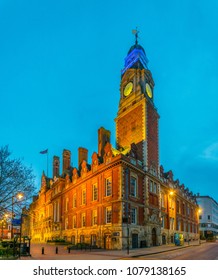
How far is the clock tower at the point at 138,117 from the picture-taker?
4600 cm

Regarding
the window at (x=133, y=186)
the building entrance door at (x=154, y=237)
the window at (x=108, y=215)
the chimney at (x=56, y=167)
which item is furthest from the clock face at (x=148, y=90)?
the chimney at (x=56, y=167)

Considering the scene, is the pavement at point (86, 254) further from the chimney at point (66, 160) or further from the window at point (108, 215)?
the chimney at point (66, 160)

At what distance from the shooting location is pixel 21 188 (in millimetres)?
27938

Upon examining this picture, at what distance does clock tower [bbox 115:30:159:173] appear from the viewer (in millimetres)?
46000

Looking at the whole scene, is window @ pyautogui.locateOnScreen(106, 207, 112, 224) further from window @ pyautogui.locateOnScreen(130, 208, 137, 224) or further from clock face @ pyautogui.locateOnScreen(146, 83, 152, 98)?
clock face @ pyautogui.locateOnScreen(146, 83, 152, 98)

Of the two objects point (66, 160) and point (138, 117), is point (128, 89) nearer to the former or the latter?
point (138, 117)

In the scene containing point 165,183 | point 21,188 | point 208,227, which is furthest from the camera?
point 208,227

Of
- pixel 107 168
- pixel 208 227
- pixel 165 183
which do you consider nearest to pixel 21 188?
pixel 107 168

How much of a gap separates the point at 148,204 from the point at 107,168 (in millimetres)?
8796

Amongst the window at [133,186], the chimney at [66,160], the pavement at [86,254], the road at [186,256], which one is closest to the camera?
the pavement at [86,254]

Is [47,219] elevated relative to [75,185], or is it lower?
lower

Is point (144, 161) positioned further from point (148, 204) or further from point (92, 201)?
point (92, 201)
